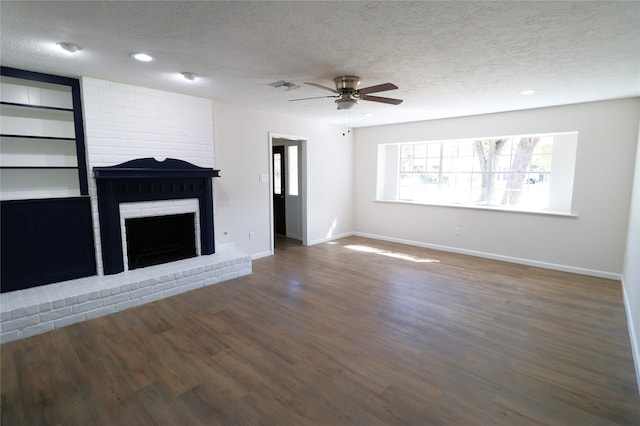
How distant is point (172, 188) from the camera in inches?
164

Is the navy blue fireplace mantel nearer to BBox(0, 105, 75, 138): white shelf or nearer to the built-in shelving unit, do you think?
the built-in shelving unit

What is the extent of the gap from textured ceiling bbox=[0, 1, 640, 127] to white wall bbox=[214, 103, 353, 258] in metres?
→ 1.01

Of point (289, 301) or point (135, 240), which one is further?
point (135, 240)

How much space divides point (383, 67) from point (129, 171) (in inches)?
118

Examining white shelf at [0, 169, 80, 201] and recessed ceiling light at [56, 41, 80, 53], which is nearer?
recessed ceiling light at [56, 41, 80, 53]

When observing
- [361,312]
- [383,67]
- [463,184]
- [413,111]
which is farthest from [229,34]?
[463,184]

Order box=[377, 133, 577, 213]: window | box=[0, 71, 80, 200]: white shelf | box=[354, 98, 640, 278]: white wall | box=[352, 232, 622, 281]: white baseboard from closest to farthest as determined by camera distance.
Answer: box=[0, 71, 80, 200]: white shelf
box=[354, 98, 640, 278]: white wall
box=[352, 232, 622, 281]: white baseboard
box=[377, 133, 577, 213]: window

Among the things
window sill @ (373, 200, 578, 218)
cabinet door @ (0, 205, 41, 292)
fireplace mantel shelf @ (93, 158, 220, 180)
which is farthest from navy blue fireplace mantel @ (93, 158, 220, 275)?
window sill @ (373, 200, 578, 218)

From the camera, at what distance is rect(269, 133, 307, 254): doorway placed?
20.6 feet

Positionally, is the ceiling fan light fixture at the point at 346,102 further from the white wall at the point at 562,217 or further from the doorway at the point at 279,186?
the doorway at the point at 279,186

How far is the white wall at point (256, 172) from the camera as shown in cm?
472

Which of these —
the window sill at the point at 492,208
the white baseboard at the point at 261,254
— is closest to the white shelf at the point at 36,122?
the white baseboard at the point at 261,254

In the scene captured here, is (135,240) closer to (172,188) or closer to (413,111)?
(172,188)

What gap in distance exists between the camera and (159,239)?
14.1 feet
